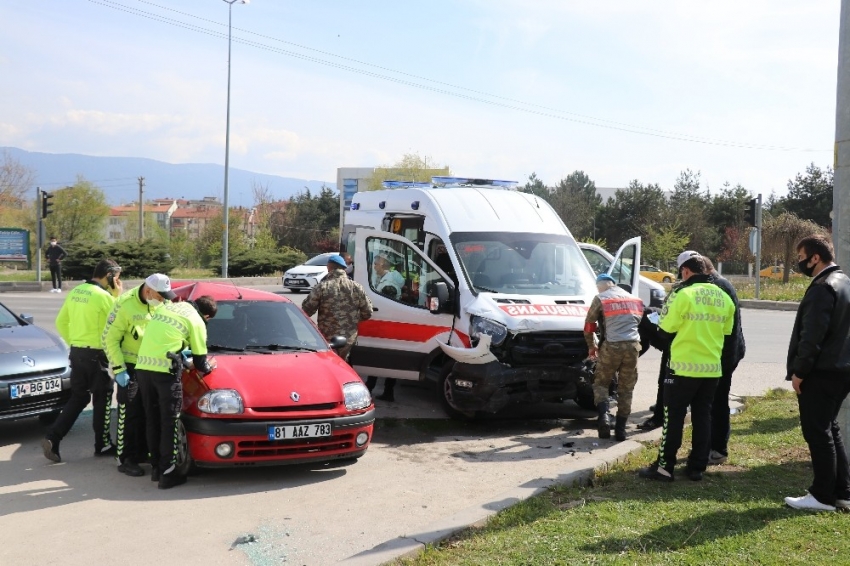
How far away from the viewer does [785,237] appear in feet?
124

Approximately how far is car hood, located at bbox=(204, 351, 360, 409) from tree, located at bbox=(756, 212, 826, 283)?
34969 mm

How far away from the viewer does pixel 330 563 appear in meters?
4.70

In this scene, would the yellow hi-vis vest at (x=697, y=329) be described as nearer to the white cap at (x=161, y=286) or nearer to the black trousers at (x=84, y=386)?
the white cap at (x=161, y=286)

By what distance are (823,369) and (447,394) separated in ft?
13.5

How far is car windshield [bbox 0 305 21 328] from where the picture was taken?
863 cm

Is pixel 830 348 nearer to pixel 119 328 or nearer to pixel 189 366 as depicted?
pixel 189 366

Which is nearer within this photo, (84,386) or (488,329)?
(84,386)

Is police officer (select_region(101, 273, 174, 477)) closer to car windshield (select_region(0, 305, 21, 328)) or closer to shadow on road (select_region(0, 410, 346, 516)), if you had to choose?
shadow on road (select_region(0, 410, 346, 516))

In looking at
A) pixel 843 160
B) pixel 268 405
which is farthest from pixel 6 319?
pixel 843 160

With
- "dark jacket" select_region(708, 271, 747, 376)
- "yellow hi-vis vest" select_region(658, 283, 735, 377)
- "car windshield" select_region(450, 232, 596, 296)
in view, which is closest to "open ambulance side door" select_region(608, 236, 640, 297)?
"car windshield" select_region(450, 232, 596, 296)

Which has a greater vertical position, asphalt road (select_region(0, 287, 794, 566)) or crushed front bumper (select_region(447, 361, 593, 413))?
crushed front bumper (select_region(447, 361, 593, 413))

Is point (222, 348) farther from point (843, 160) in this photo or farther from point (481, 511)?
point (843, 160)

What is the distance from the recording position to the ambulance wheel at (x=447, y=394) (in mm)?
Result: 8609

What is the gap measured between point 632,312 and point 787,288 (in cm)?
2755
